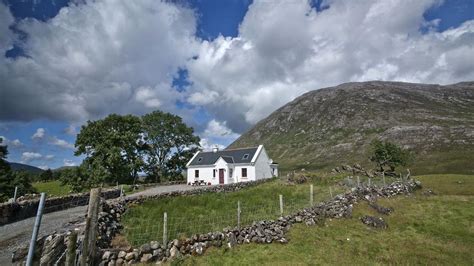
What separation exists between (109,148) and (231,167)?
77.1ft

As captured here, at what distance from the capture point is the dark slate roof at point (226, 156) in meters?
59.2

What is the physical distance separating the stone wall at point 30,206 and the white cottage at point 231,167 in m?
29.8

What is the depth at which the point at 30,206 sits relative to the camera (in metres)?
22.6

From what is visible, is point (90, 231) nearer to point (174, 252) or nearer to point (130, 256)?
point (130, 256)

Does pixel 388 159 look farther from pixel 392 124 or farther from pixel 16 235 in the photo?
pixel 392 124

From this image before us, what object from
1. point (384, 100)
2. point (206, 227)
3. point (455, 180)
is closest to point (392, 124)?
point (384, 100)

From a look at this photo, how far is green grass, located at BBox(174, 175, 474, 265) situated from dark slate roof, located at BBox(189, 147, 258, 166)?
122 ft

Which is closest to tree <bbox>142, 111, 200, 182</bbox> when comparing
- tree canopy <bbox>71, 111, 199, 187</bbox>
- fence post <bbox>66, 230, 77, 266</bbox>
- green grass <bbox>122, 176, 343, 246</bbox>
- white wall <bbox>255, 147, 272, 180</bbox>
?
tree canopy <bbox>71, 111, 199, 187</bbox>

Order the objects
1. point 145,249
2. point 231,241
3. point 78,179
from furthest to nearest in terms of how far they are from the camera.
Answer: point 78,179, point 231,241, point 145,249

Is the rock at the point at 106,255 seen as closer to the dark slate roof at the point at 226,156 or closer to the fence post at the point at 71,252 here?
the fence post at the point at 71,252

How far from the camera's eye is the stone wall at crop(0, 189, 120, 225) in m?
19.9

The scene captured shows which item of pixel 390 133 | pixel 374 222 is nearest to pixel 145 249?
pixel 374 222

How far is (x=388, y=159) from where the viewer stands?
60.7 meters

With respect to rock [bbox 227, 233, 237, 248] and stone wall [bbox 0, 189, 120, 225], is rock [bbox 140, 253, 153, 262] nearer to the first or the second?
rock [bbox 227, 233, 237, 248]
